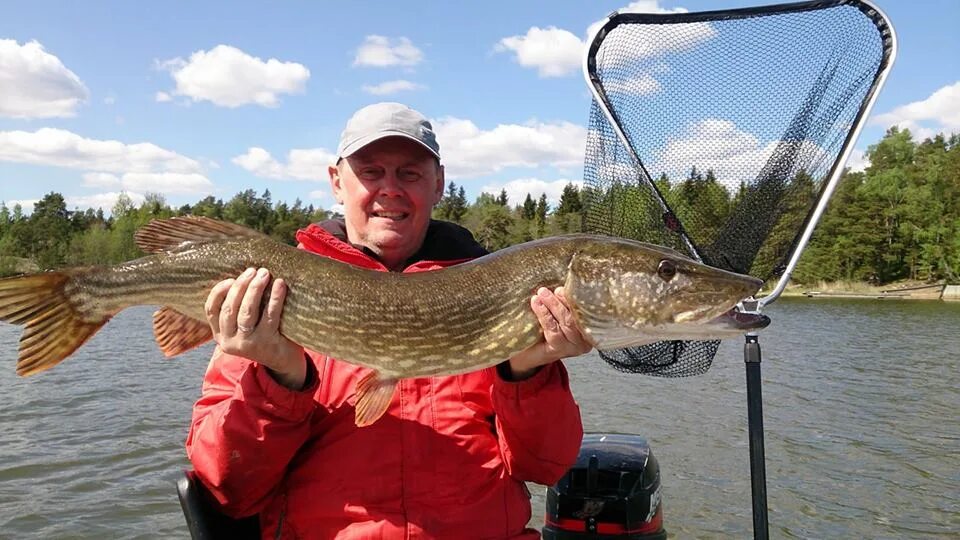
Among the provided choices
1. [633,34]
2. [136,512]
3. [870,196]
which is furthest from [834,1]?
[870,196]

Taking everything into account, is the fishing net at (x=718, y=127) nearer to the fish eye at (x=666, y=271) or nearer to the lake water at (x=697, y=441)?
the fish eye at (x=666, y=271)

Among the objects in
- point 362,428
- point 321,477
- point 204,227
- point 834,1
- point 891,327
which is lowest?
point 891,327

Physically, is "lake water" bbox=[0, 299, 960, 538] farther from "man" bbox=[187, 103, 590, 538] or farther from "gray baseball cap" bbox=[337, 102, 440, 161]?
"gray baseball cap" bbox=[337, 102, 440, 161]

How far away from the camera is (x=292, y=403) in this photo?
2447 mm

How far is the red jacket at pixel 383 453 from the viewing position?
8.11ft

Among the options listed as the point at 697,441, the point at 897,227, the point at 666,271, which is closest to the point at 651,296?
the point at 666,271

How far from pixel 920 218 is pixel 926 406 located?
43379 mm

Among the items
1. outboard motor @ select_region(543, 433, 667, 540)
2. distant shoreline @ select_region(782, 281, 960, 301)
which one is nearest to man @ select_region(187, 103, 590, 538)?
outboard motor @ select_region(543, 433, 667, 540)

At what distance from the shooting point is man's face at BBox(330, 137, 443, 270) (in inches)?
113

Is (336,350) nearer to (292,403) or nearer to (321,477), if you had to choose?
(292,403)

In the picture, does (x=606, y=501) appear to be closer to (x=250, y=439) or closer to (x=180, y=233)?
(x=250, y=439)

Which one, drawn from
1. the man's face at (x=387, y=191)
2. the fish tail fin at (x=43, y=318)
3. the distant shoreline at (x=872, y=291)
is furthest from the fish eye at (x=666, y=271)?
the distant shoreline at (x=872, y=291)

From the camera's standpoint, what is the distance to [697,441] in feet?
30.5

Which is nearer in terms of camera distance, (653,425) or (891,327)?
(653,425)
